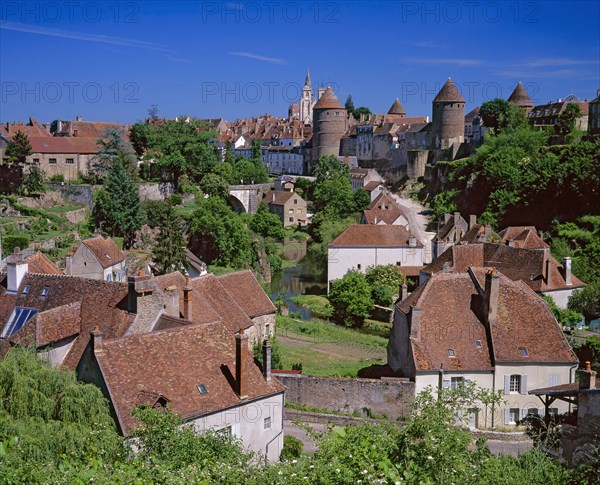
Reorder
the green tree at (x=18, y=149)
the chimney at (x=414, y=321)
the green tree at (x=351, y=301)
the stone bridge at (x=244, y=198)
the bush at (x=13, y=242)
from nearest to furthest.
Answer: the chimney at (x=414, y=321) → the green tree at (x=351, y=301) → the bush at (x=13, y=242) → the green tree at (x=18, y=149) → the stone bridge at (x=244, y=198)

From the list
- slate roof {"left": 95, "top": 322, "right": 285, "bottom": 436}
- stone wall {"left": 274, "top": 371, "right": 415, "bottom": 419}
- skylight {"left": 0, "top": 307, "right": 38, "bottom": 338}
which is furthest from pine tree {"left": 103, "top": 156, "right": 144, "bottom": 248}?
slate roof {"left": 95, "top": 322, "right": 285, "bottom": 436}

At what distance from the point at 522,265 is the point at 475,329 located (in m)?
12.9

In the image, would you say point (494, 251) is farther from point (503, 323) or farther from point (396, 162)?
point (396, 162)

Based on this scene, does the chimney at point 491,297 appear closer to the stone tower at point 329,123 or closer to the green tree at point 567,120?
the green tree at point 567,120

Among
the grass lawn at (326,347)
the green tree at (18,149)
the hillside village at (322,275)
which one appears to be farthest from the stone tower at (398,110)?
the grass lawn at (326,347)

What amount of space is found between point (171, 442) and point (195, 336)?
5626mm

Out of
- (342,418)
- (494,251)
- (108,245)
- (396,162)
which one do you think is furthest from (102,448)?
(396,162)

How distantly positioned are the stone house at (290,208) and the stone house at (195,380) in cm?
5544

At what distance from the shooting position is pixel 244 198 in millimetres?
75938

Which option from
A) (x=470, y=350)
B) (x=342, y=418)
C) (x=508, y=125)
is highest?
(x=508, y=125)

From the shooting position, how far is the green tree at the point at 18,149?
57875 mm

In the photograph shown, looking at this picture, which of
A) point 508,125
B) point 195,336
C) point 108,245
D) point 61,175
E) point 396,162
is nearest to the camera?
point 195,336

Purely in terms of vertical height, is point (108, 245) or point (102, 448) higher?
point (108, 245)

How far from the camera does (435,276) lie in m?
25.2
